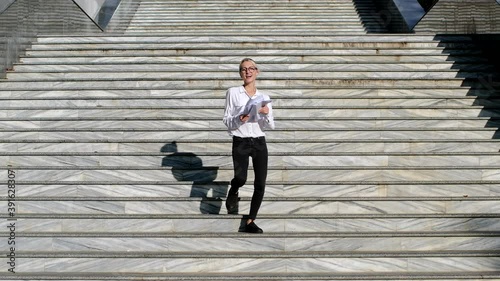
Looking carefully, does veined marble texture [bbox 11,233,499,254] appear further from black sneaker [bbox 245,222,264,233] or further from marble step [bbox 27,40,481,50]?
marble step [bbox 27,40,481,50]

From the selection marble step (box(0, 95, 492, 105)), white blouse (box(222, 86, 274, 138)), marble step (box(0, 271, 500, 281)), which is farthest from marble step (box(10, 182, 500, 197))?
marble step (box(0, 95, 492, 105))

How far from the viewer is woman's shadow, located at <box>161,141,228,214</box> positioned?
7227 millimetres

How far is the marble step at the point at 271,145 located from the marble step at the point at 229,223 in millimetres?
1385

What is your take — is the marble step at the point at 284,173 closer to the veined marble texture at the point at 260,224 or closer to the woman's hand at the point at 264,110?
the veined marble texture at the point at 260,224

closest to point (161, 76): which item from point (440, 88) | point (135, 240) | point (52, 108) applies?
point (52, 108)

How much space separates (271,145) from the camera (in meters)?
8.38

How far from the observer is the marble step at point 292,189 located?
742 cm

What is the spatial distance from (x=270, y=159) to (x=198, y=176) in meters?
0.74

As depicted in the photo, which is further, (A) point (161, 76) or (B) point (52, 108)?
(A) point (161, 76)

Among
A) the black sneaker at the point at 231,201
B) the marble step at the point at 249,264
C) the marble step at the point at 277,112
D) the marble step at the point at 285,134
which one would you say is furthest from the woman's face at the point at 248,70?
the marble step at the point at 277,112

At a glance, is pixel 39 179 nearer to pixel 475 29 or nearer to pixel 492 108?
pixel 492 108

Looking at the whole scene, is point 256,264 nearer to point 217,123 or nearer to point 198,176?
point 198,176

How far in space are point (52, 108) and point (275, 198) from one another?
3.42 m

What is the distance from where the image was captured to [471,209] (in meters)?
7.18
